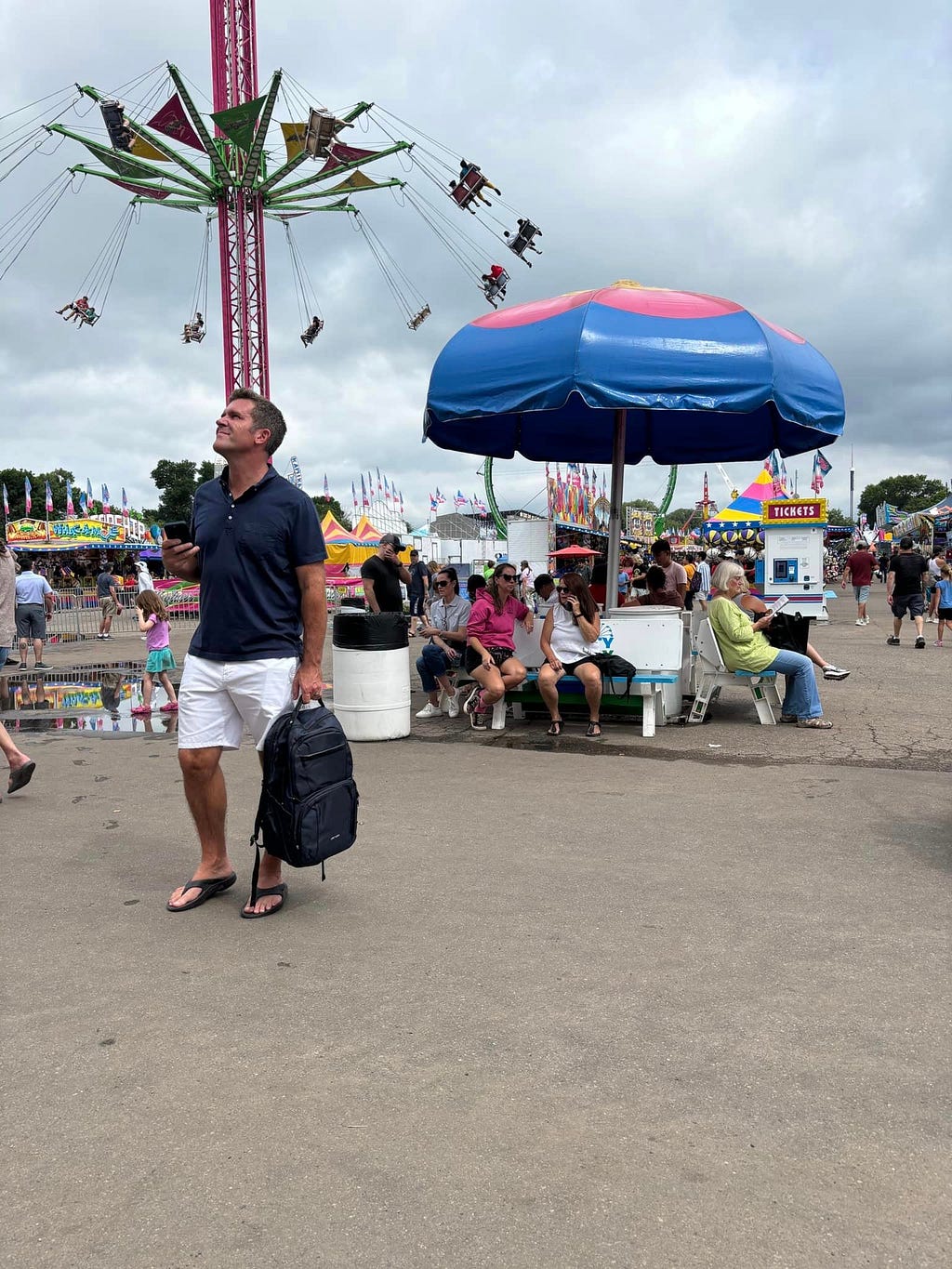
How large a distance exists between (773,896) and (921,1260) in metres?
2.23

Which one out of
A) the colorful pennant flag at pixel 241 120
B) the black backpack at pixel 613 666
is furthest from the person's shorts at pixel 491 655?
the colorful pennant flag at pixel 241 120

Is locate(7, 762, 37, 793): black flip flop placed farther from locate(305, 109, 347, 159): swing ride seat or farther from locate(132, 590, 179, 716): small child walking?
locate(305, 109, 347, 159): swing ride seat

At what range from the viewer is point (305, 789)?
3.86 meters

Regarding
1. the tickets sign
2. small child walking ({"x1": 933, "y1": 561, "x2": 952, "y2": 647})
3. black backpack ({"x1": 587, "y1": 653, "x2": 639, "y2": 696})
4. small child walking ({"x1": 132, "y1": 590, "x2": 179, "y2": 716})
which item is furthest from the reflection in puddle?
the tickets sign

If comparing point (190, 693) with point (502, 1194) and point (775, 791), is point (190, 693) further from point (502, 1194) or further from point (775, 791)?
point (775, 791)

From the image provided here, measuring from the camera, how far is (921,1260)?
2002mm

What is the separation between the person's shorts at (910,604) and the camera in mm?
16703

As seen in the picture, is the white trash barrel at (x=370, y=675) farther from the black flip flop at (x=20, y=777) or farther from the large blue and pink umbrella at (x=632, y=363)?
the black flip flop at (x=20, y=777)

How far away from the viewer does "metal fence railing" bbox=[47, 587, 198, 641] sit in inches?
972

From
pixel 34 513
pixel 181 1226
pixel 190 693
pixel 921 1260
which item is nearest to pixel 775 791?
pixel 190 693

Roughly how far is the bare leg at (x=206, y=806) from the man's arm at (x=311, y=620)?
465 mm

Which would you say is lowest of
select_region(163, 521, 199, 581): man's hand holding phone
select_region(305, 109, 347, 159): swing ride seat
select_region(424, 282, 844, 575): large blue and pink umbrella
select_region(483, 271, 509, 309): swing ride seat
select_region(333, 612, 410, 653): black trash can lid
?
select_region(333, 612, 410, 653): black trash can lid

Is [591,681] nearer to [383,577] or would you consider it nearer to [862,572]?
[383,577]

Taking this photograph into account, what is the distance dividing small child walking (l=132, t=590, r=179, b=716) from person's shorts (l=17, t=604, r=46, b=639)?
542cm
